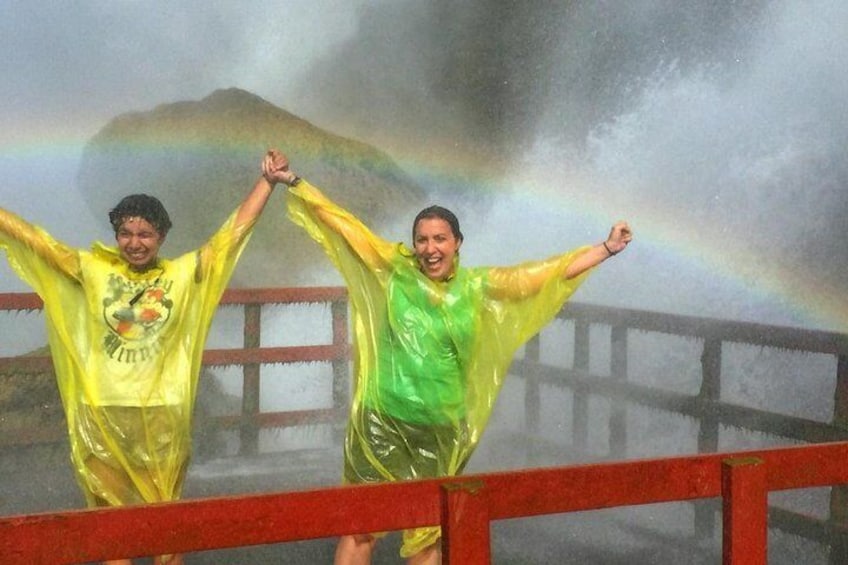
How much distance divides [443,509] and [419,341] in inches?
48.1

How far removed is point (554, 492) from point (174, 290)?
1586mm

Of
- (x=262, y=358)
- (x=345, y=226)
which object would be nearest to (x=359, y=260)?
(x=345, y=226)

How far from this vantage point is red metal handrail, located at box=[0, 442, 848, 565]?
136 centimetres

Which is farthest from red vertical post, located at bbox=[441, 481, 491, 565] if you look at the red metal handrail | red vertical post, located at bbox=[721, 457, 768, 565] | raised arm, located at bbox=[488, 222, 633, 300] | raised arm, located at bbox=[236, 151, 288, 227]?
raised arm, located at bbox=[236, 151, 288, 227]

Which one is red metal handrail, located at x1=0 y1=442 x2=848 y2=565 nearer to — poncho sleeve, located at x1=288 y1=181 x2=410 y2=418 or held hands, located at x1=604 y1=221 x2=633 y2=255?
held hands, located at x1=604 y1=221 x2=633 y2=255

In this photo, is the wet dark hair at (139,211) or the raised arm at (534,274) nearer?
the wet dark hair at (139,211)

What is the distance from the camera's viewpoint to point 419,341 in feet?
8.96

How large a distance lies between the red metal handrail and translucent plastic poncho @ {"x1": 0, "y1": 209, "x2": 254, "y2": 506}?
137cm

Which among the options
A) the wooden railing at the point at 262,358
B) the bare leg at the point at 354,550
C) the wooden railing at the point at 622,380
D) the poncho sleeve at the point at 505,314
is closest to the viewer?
the bare leg at the point at 354,550

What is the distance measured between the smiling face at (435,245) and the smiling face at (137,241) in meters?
0.81

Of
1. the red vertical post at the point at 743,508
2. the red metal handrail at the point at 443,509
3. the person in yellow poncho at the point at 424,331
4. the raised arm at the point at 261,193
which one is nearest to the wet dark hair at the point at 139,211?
the raised arm at the point at 261,193

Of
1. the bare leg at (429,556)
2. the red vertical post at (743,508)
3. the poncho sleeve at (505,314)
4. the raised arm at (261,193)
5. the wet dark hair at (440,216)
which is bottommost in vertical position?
the bare leg at (429,556)

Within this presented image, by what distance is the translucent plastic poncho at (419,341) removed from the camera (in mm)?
2742

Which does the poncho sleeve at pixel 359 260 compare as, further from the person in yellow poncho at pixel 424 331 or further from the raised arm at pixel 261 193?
the raised arm at pixel 261 193
